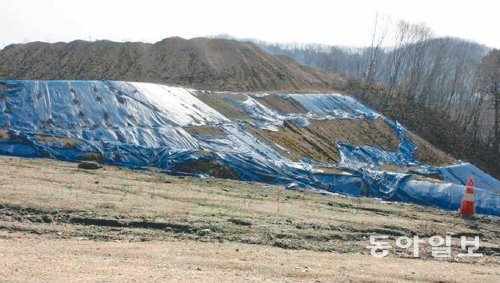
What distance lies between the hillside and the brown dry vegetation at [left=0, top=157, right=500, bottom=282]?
864 inches

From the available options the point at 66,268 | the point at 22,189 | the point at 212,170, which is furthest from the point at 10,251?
the point at 212,170

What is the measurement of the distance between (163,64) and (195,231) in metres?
29.7

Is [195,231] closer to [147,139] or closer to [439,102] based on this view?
[147,139]

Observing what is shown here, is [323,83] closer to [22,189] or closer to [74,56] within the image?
[74,56]

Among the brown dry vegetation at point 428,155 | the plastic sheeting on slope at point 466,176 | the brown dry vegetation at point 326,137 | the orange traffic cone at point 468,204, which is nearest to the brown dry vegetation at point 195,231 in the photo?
the orange traffic cone at point 468,204

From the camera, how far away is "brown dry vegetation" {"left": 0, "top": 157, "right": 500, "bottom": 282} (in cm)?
590

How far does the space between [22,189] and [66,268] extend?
4.80 meters

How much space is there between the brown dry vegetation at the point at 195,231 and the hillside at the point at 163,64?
2194 cm

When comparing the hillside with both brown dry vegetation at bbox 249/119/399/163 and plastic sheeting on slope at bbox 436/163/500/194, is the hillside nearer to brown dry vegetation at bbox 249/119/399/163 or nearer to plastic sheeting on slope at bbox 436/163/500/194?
brown dry vegetation at bbox 249/119/399/163

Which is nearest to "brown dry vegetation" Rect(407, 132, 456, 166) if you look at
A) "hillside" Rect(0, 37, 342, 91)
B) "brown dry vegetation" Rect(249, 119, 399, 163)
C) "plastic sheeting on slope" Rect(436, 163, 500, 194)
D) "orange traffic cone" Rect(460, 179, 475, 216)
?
"brown dry vegetation" Rect(249, 119, 399, 163)

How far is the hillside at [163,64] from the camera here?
3478 centimetres

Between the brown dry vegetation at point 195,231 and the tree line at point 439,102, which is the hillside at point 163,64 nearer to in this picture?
the tree line at point 439,102

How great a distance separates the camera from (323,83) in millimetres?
40719

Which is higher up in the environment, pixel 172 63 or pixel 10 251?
pixel 172 63
